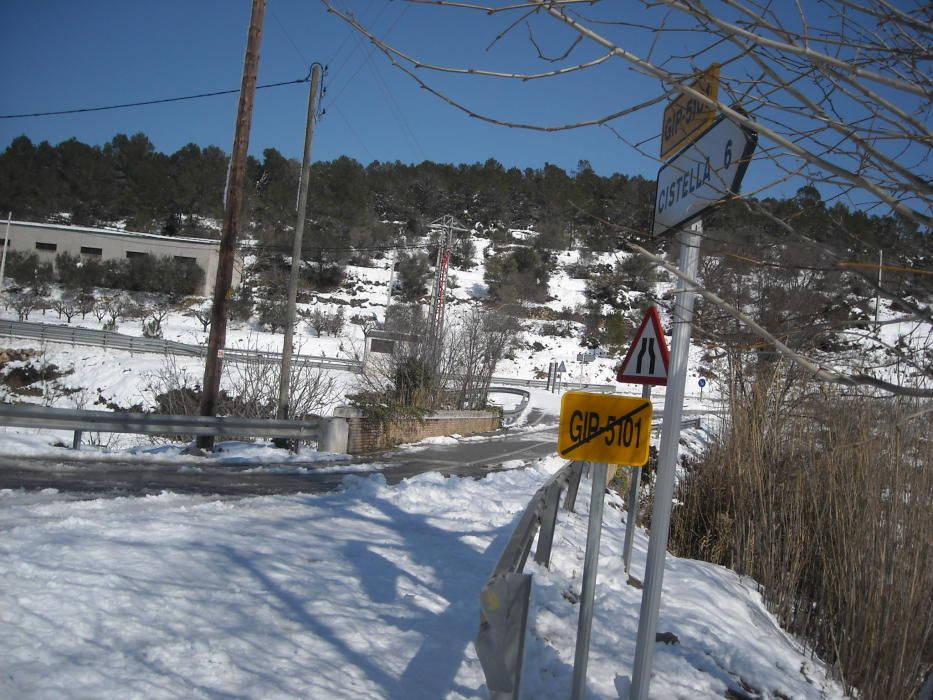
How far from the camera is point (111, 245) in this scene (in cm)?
5597

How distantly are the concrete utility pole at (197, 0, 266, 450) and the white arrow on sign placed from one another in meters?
10.7

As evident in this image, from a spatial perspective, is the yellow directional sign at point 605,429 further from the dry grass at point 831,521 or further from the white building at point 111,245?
the white building at point 111,245

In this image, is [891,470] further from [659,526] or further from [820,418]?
[659,526]

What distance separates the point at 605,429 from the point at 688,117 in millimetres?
1537

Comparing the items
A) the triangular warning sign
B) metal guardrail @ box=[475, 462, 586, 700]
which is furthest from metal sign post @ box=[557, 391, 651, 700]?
the triangular warning sign

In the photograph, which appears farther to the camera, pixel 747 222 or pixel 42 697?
pixel 747 222

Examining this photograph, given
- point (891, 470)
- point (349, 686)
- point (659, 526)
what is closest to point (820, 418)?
point (891, 470)

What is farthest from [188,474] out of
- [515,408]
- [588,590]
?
[515,408]

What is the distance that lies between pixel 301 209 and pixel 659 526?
15.1 m

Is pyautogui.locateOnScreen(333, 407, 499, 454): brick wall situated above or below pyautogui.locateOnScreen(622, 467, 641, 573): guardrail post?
below

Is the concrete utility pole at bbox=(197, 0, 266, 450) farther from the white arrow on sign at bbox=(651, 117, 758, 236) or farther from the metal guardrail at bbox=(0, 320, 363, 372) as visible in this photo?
the metal guardrail at bbox=(0, 320, 363, 372)

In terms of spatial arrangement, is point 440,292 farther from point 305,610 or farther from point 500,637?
point 500,637

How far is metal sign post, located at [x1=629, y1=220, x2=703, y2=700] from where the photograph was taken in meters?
3.10

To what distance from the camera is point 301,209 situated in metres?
17.0
